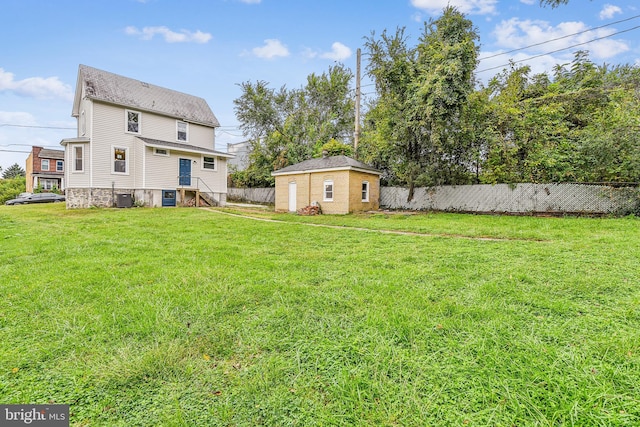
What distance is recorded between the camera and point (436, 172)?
607 inches

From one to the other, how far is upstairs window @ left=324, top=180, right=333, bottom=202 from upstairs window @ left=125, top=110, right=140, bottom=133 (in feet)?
39.2

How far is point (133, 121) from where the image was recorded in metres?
16.9

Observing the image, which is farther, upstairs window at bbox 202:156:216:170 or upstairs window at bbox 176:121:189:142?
upstairs window at bbox 202:156:216:170

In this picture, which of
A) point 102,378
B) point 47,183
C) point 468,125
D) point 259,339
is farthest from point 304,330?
point 47,183

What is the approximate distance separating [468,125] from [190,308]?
49.0 ft

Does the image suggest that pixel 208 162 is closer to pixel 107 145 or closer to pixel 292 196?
pixel 107 145

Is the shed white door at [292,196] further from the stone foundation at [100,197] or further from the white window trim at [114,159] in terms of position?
the white window trim at [114,159]

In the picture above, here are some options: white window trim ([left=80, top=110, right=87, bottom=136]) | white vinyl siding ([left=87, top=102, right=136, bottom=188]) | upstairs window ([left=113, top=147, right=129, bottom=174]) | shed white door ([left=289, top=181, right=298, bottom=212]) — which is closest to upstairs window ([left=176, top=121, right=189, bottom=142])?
white vinyl siding ([left=87, top=102, right=136, bottom=188])

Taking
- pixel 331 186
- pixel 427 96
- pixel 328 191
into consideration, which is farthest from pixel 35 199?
pixel 427 96

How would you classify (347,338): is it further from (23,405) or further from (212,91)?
(212,91)

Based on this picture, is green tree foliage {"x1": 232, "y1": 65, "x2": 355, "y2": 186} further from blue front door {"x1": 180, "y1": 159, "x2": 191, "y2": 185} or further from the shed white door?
the shed white door

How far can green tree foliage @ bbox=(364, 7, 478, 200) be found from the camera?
12.8m

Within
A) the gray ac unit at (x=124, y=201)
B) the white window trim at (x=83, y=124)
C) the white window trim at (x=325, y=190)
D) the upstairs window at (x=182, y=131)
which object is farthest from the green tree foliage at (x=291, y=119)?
the white window trim at (x=83, y=124)

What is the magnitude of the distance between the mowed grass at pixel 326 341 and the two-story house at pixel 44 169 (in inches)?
1493
